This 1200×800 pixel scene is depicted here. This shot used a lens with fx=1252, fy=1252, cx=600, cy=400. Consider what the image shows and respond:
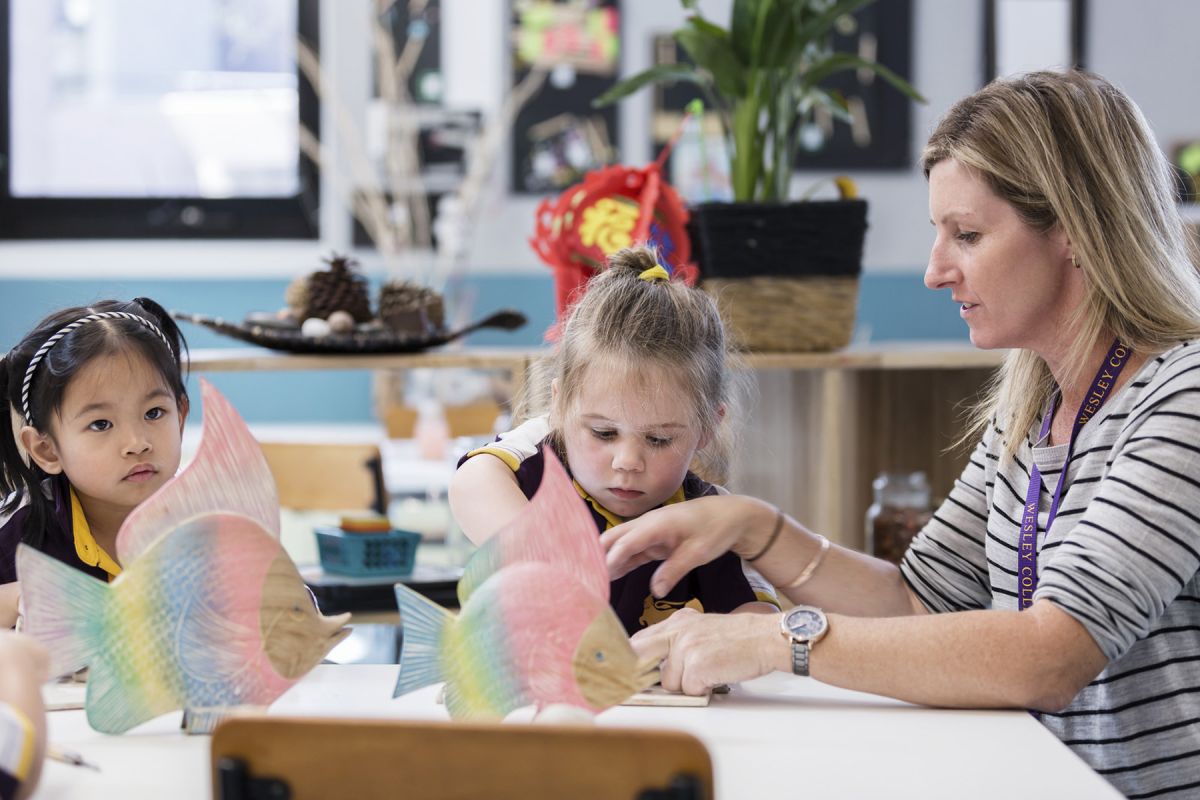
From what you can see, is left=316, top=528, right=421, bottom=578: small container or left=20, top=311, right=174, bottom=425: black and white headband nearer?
left=20, top=311, right=174, bottom=425: black and white headband

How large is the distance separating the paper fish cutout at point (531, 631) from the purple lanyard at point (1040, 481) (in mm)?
511

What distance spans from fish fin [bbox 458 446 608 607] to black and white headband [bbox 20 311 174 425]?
647 millimetres

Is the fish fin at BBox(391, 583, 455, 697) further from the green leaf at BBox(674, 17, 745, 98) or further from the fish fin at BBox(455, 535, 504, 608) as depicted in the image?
the green leaf at BBox(674, 17, 745, 98)

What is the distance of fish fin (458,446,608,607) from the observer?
0.93 m

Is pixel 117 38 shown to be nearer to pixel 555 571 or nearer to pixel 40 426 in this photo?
pixel 40 426

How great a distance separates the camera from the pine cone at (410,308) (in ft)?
6.77

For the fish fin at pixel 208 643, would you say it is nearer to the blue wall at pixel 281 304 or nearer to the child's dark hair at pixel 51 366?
the child's dark hair at pixel 51 366

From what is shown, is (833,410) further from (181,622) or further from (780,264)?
(181,622)

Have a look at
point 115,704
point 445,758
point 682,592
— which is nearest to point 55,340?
point 115,704

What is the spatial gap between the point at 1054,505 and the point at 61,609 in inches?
35.9

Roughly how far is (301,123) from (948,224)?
314 centimetres

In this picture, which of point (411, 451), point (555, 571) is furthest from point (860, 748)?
point (411, 451)

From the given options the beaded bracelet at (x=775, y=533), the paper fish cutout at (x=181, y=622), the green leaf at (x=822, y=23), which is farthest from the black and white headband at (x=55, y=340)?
the green leaf at (x=822, y=23)

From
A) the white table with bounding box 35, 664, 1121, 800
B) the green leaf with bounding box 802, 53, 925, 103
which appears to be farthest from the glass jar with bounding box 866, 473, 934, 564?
the white table with bounding box 35, 664, 1121, 800
